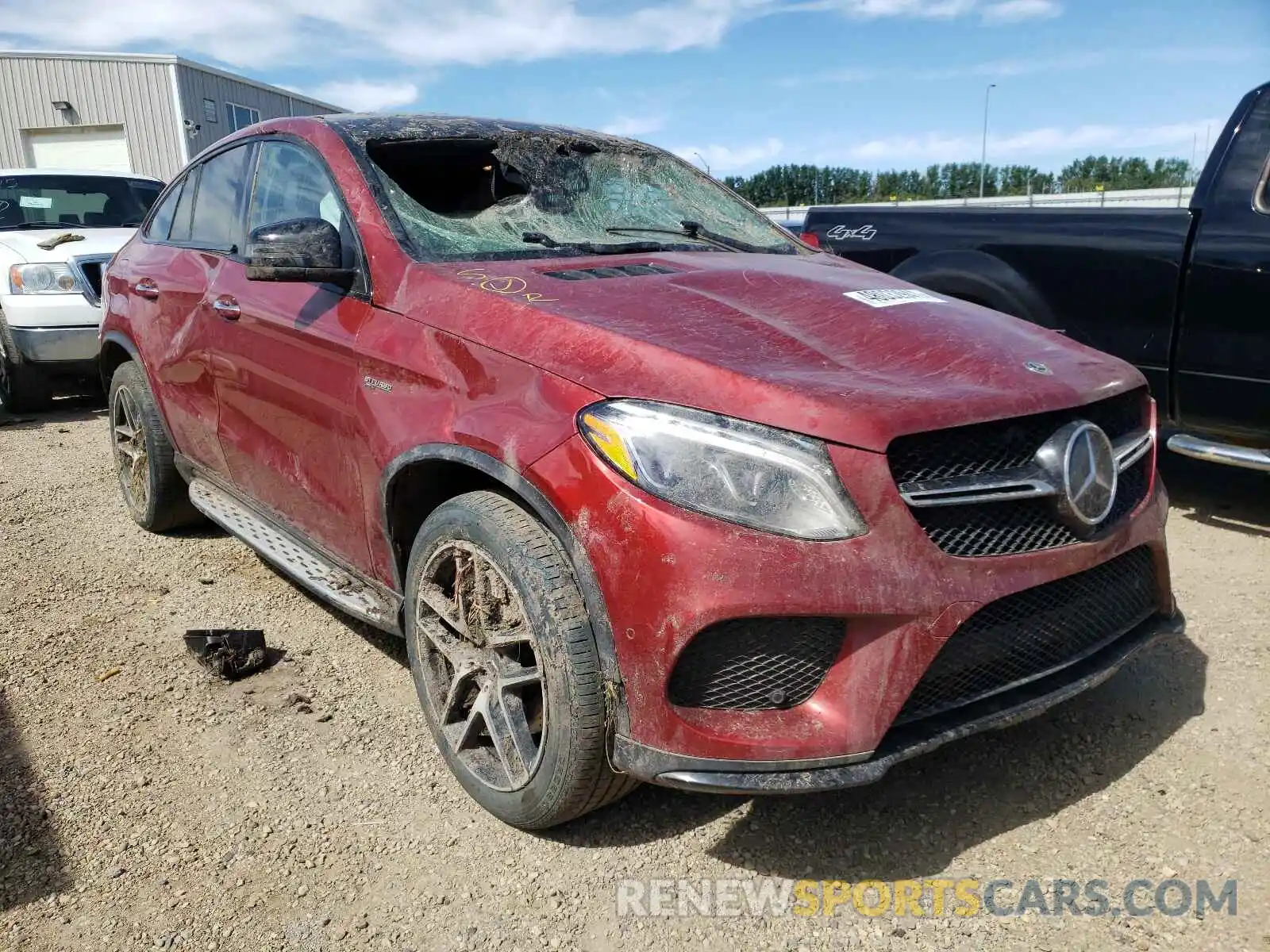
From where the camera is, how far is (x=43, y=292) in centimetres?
721

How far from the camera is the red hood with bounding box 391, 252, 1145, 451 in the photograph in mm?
1970

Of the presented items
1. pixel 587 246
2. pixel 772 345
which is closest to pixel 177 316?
pixel 587 246

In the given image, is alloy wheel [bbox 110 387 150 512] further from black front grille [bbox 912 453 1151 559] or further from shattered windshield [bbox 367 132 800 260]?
black front grille [bbox 912 453 1151 559]

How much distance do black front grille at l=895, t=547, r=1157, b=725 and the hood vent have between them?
127 cm

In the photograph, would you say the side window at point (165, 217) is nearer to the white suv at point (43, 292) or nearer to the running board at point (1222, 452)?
the white suv at point (43, 292)

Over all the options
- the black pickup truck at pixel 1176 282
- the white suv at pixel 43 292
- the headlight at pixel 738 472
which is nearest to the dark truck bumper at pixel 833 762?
the headlight at pixel 738 472

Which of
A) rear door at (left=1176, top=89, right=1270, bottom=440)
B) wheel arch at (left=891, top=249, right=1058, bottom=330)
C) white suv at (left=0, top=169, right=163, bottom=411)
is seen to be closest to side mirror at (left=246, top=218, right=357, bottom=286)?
wheel arch at (left=891, top=249, right=1058, bottom=330)

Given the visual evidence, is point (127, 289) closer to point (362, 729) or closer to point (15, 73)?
point (362, 729)

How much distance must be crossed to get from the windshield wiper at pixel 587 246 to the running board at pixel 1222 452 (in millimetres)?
2605

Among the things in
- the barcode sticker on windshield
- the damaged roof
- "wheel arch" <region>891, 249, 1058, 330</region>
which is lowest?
"wheel arch" <region>891, 249, 1058, 330</region>

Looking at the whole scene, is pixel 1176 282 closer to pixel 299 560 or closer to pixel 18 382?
pixel 299 560

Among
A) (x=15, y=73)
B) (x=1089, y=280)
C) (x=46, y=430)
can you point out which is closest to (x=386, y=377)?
(x=1089, y=280)

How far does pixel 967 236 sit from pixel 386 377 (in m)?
3.58

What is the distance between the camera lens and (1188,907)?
211 centimetres
